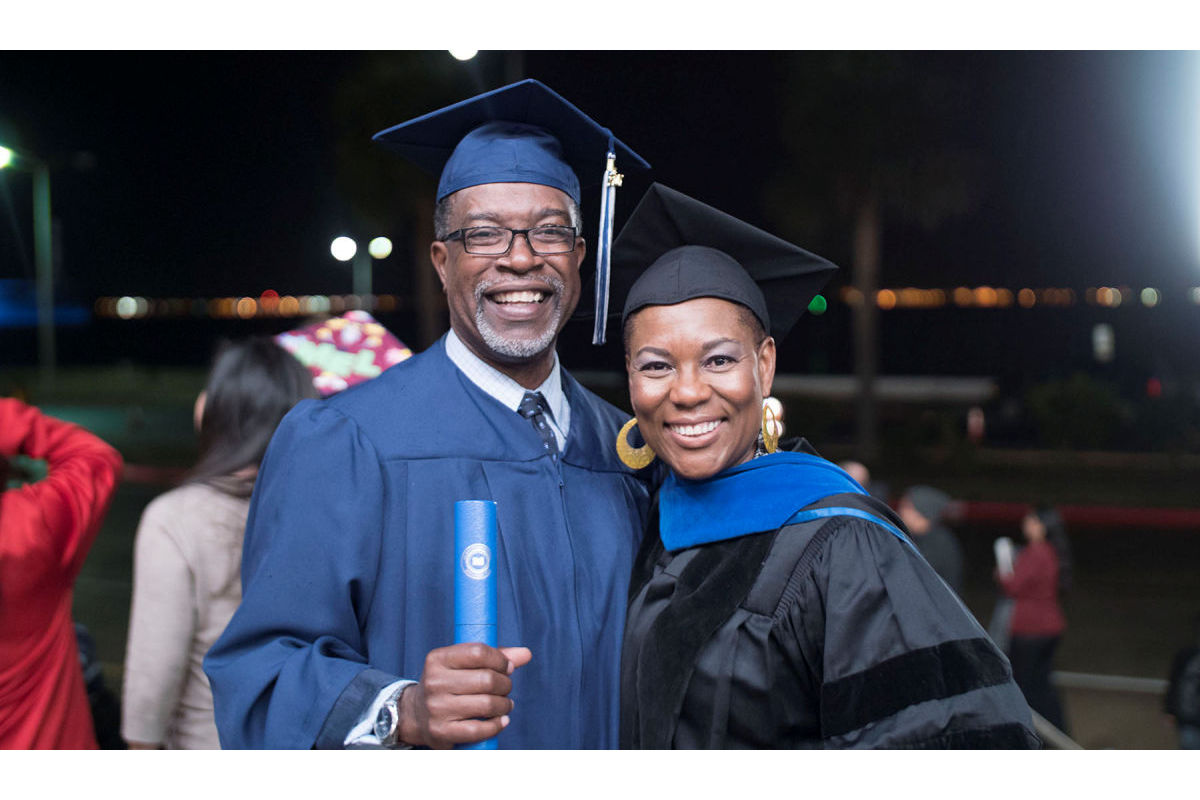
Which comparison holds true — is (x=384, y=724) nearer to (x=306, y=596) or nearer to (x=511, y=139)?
(x=306, y=596)

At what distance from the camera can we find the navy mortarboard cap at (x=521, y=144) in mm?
2199

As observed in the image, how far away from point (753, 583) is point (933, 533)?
4.00m

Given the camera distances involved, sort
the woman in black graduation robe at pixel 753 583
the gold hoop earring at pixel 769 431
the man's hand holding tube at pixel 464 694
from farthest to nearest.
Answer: the gold hoop earring at pixel 769 431
the woman in black graduation robe at pixel 753 583
the man's hand holding tube at pixel 464 694

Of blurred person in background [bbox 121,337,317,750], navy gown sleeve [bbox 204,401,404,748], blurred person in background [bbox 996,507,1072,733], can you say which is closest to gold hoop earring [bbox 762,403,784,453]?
navy gown sleeve [bbox 204,401,404,748]

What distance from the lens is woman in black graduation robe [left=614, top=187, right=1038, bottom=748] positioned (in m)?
1.76

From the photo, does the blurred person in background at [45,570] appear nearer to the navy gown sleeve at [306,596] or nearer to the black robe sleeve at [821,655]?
the navy gown sleeve at [306,596]

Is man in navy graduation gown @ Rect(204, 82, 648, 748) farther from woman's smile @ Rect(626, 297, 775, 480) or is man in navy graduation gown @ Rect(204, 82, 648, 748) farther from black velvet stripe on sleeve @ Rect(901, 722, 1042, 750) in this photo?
black velvet stripe on sleeve @ Rect(901, 722, 1042, 750)

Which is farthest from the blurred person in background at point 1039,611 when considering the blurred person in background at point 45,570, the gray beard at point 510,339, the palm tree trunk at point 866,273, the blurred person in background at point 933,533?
the palm tree trunk at point 866,273

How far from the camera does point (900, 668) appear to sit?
5.75ft

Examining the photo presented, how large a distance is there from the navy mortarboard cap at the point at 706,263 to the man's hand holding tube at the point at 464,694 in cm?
73

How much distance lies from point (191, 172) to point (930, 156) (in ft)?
43.1

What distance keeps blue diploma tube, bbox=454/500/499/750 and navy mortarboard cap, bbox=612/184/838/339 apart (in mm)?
562

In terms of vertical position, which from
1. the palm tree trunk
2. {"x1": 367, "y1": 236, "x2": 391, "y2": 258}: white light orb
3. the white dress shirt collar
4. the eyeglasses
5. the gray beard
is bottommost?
the white dress shirt collar

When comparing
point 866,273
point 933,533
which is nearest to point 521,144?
point 933,533
